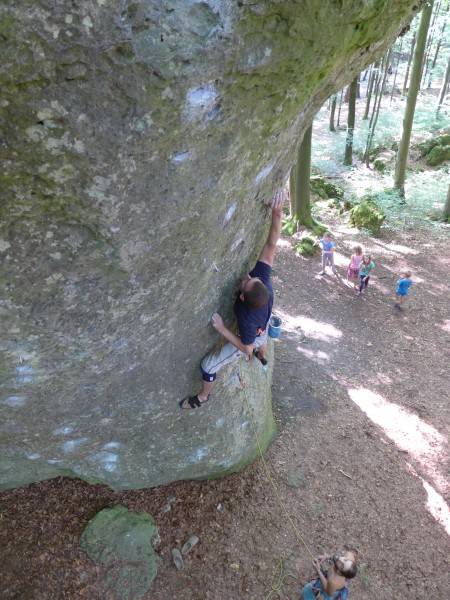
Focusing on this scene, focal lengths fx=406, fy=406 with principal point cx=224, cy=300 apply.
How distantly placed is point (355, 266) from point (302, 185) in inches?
146

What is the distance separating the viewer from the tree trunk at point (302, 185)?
1311cm

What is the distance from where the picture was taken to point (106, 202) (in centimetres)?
273

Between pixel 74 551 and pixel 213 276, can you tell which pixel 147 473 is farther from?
pixel 213 276

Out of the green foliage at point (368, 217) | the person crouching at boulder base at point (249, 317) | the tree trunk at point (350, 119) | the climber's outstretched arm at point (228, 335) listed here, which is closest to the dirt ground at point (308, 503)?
the person crouching at boulder base at point (249, 317)

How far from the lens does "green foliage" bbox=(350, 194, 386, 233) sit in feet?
47.5

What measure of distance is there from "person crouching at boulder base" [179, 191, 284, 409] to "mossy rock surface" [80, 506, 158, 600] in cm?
187

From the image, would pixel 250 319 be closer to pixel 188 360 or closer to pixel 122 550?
pixel 188 360

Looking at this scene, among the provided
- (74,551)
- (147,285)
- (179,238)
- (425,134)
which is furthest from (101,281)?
(425,134)

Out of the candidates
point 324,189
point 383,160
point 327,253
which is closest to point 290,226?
point 327,253

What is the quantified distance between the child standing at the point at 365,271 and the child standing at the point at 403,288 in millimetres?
813

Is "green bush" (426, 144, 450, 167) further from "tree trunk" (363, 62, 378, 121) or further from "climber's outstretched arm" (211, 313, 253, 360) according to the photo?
"climber's outstretched arm" (211, 313, 253, 360)

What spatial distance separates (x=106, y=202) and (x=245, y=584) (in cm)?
520

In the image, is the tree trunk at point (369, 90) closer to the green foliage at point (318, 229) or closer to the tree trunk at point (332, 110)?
the tree trunk at point (332, 110)

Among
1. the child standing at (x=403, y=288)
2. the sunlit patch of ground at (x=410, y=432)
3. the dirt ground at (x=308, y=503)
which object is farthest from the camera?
the child standing at (x=403, y=288)
